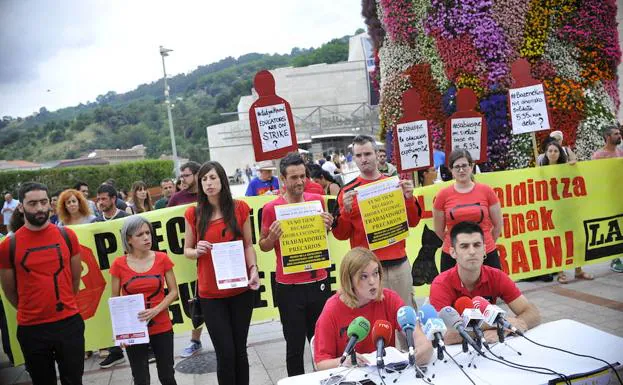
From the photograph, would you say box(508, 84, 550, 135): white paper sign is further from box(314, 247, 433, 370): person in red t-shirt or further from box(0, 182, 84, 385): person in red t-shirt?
box(0, 182, 84, 385): person in red t-shirt

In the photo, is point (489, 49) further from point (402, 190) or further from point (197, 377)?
point (197, 377)

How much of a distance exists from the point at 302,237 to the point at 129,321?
140cm

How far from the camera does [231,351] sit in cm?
378

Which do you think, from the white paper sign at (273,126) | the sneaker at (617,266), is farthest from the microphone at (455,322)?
the sneaker at (617,266)

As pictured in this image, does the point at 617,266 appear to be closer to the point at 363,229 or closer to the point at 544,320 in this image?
the point at 544,320

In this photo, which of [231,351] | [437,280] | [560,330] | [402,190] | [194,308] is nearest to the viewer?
[560,330]

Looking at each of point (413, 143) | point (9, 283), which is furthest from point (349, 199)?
point (9, 283)

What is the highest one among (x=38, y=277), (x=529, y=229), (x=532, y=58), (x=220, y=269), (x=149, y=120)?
(x=149, y=120)

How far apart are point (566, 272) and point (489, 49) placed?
18.2 feet

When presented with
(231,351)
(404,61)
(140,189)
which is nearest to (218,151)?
(404,61)

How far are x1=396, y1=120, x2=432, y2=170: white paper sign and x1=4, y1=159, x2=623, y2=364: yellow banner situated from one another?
0.58 metres

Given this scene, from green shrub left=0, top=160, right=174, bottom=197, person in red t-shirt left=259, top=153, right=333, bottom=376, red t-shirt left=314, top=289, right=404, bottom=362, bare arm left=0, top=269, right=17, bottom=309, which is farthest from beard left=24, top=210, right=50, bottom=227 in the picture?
green shrub left=0, top=160, right=174, bottom=197

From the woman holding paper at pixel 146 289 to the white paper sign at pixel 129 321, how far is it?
2.4 inches

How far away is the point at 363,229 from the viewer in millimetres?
4133
